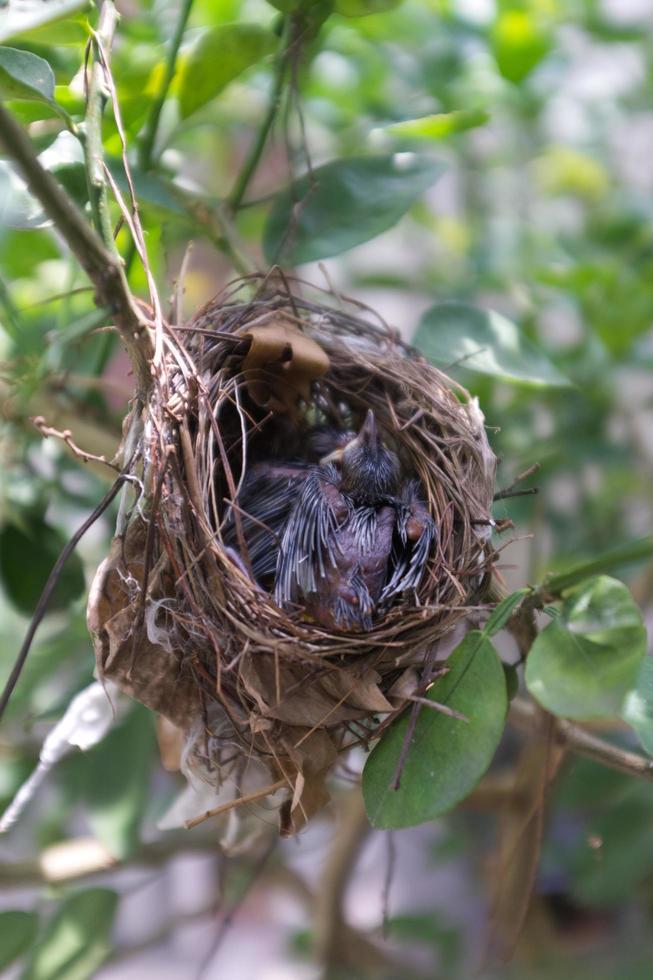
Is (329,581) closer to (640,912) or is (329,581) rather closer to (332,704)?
(332,704)

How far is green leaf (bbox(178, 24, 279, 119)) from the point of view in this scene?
79 centimetres

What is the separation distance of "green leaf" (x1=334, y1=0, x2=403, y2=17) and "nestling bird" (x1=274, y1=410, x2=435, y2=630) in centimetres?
34

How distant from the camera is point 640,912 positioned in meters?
1.64

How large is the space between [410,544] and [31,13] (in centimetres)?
49

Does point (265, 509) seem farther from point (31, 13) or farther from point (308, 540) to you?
point (31, 13)

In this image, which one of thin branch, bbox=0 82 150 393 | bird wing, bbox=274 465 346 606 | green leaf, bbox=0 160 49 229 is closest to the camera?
thin branch, bbox=0 82 150 393

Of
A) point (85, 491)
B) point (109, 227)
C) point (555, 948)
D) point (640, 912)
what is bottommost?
point (640, 912)

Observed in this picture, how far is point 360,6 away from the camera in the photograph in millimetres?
792

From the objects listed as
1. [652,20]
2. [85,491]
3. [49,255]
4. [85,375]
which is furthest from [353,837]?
[652,20]

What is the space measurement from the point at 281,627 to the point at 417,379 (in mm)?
267

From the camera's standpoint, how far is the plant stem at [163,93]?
76 centimetres

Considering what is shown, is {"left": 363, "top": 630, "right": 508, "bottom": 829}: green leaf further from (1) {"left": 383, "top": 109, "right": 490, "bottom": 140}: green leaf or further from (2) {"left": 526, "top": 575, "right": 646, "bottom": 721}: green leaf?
(1) {"left": 383, "top": 109, "right": 490, "bottom": 140}: green leaf

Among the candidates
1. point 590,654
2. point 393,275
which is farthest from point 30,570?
point 393,275

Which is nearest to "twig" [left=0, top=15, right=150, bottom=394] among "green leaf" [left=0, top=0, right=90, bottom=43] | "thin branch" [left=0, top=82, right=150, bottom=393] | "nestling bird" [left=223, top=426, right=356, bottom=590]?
"thin branch" [left=0, top=82, right=150, bottom=393]
